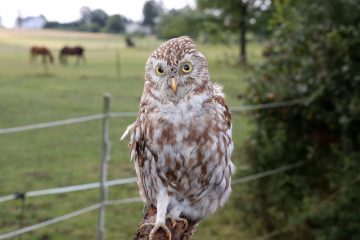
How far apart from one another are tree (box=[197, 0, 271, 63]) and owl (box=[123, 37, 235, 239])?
60.4ft

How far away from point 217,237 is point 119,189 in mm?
1611

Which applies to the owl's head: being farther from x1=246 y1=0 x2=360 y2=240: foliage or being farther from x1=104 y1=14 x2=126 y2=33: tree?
x1=104 y1=14 x2=126 y2=33: tree

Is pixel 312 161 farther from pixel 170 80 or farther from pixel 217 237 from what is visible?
pixel 170 80

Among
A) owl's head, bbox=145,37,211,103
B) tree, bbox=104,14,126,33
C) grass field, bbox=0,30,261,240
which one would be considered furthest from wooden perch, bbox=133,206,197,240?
tree, bbox=104,14,126,33

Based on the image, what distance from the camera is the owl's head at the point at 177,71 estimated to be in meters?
1.85

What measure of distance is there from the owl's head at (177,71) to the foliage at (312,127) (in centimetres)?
241

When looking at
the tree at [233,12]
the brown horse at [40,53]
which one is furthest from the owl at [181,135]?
the brown horse at [40,53]

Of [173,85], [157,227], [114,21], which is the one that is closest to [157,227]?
[157,227]

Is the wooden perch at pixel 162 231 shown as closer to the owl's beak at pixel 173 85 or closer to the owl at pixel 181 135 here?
the owl at pixel 181 135

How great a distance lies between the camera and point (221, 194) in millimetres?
2031

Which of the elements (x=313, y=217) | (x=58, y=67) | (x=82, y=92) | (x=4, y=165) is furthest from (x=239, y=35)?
(x=313, y=217)

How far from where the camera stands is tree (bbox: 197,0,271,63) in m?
20.4

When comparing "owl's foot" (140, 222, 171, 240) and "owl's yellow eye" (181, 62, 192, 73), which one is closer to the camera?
"owl's foot" (140, 222, 171, 240)

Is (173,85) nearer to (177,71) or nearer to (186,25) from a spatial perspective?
(177,71)
